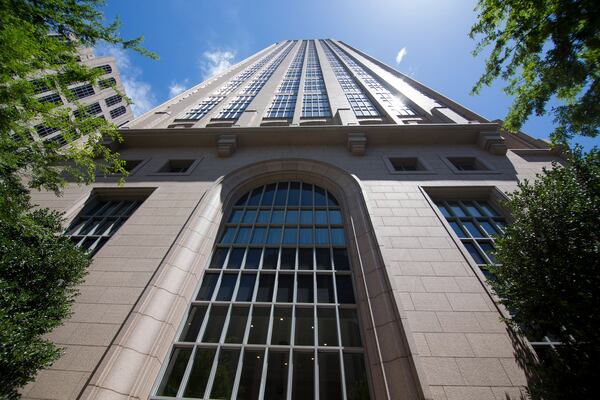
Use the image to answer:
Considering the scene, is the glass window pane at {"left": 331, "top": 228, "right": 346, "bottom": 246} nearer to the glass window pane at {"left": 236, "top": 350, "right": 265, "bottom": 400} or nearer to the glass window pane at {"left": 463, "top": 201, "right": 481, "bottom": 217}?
the glass window pane at {"left": 236, "top": 350, "right": 265, "bottom": 400}

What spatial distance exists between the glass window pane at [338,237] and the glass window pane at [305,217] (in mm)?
1102

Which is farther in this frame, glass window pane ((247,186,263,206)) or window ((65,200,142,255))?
glass window pane ((247,186,263,206))

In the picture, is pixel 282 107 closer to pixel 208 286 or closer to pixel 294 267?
pixel 294 267

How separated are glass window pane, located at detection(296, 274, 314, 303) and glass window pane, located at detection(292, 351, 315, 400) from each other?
1.54m

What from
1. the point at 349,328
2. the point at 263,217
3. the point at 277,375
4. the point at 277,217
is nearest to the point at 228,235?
the point at 263,217

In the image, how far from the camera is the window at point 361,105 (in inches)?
817

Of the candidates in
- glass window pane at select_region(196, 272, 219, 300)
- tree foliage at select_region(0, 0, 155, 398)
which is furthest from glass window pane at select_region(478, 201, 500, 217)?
tree foliage at select_region(0, 0, 155, 398)

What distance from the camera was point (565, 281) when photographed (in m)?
4.36

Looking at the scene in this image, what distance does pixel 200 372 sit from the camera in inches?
228

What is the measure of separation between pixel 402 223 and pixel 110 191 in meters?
12.9

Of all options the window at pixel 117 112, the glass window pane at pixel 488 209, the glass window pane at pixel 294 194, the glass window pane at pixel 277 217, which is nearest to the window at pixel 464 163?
the glass window pane at pixel 488 209

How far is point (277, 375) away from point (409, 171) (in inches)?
397

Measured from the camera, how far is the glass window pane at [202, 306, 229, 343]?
21.3ft

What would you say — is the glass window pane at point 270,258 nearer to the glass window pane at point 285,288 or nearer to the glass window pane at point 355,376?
the glass window pane at point 285,288
